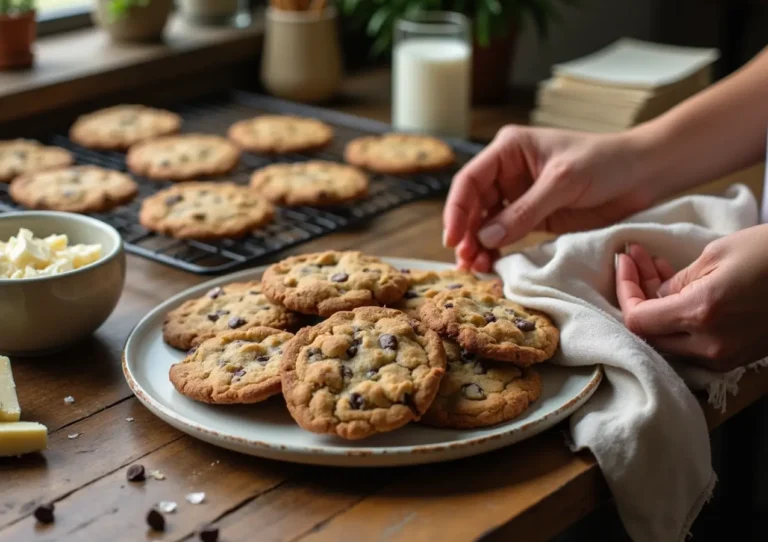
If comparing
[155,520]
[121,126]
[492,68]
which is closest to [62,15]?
[121,126]

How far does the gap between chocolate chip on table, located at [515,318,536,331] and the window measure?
1.85m

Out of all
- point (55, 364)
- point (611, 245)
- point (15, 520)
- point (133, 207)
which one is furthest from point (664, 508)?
Answer: point (133, 207)

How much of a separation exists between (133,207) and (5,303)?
27.6 inches

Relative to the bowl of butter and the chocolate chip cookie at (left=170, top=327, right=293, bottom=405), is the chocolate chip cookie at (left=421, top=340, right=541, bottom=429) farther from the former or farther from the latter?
the bowl of butter

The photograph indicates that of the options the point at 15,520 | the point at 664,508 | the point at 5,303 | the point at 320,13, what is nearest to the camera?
the point at 15,520

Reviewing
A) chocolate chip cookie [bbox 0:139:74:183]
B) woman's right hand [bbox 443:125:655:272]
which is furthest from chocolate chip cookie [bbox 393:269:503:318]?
chocolate chip cookie [bbox 0:139:74:183]

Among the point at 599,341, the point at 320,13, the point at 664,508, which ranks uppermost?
the point at 320,13

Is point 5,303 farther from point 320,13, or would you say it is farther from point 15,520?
point 320,13

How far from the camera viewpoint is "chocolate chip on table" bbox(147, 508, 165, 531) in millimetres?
1018

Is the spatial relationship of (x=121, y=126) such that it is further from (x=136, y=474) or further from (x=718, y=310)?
(x=718, y=310)

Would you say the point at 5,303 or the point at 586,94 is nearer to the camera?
the point at 5,303

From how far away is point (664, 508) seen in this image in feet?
3.80

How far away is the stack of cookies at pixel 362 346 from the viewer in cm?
112

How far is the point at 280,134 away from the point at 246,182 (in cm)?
20
